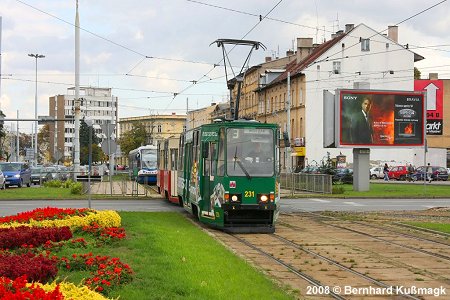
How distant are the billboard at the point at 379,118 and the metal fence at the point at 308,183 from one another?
2.31m

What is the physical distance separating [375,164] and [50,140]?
10536cm

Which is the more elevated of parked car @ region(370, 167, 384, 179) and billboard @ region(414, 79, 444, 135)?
billboard @ region(414, 79, 444, 135)

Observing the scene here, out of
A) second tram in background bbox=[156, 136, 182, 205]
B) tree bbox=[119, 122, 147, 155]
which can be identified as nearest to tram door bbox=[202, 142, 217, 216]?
second tram in background bbox=[156, 136, 182, 205]

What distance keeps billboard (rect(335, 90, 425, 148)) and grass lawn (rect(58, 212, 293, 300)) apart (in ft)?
84.5

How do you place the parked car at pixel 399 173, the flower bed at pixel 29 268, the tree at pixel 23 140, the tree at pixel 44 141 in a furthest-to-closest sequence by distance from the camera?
the tree at pixel 23 140 < the tree at pixel 44 141 < the parked car at pixel 399 173 < the flower bed at pixel 29 268

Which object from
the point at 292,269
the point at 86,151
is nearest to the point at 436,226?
the point at 292,269

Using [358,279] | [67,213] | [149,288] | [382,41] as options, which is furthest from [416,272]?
[382,41]

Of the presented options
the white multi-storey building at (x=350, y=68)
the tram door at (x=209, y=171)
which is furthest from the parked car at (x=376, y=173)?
the tram door at (x=209, y=171)

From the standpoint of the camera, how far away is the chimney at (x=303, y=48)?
3209 inches

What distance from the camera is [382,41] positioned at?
71.5 meters

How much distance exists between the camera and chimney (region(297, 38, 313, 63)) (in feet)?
267

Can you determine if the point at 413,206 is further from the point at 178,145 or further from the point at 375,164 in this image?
the point at 375,164

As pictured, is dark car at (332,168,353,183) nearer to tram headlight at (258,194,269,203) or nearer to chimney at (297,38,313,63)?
chimney at (297,38,313,63)

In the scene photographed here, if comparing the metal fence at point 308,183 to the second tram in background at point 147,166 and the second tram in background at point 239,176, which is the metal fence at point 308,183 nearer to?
the second tram in background at point 147,166
